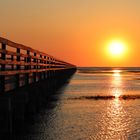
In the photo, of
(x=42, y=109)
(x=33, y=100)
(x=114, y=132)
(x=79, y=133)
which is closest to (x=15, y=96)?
(x=79, y=133)

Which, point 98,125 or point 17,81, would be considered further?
point 17,81

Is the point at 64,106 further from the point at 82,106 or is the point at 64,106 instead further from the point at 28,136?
the point at 28,136

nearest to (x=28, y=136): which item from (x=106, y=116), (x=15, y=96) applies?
(x=15, y=96)

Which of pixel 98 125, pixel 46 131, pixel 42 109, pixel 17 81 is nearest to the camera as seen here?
pixel 46 131

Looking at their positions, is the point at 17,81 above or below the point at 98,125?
above

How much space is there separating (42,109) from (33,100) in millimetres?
1149

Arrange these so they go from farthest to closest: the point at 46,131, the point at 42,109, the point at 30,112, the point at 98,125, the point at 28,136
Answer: the point at 42,109, the point at 30,112, the point at 98,125, the point at 46,131, the point at 28,136

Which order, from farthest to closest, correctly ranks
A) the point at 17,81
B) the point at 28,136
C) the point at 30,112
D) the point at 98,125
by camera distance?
the point at 30,112, the point at 17,81, the point at 98,125, the point at 28,136

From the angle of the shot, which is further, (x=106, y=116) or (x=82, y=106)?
(x=82, y=106)

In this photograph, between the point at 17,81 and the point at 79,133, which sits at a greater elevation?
the point at 17,81

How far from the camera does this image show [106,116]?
43.9 ft

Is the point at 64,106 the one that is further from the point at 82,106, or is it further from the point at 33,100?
the point at 33,100

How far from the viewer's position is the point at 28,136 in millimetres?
9961

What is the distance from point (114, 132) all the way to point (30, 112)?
4.69m
